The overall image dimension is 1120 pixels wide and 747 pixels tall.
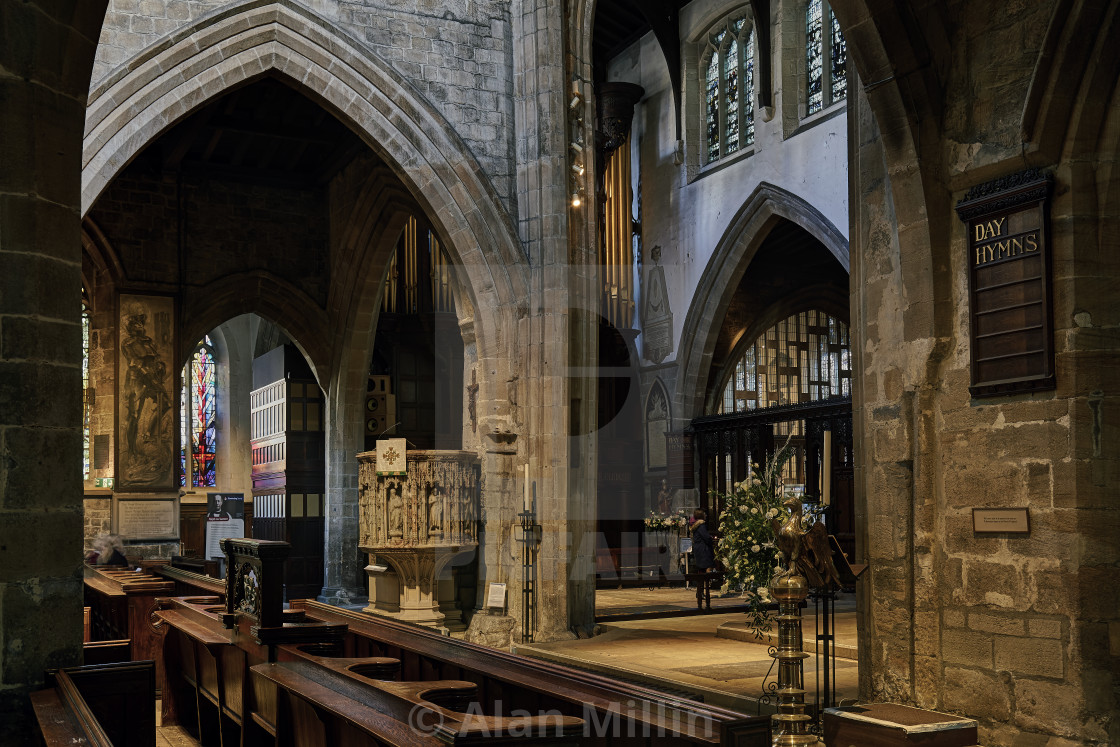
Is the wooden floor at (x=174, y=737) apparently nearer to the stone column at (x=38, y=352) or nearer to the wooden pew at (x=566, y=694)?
the wooden pew at (x=566, y=694)

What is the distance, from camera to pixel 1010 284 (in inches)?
180

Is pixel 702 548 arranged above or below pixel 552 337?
below

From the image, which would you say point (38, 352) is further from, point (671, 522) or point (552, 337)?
point (671, 522)

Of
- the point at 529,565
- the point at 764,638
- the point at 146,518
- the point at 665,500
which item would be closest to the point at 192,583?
the point at 529,565

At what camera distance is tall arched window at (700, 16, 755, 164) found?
1591 cm

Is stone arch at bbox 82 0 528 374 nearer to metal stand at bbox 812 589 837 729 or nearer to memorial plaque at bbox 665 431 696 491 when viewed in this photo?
metal stand at bbox 812 589 837 729

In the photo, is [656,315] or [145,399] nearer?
[145,399]

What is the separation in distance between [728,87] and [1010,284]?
40.9 feet

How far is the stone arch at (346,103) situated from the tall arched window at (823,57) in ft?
20.0

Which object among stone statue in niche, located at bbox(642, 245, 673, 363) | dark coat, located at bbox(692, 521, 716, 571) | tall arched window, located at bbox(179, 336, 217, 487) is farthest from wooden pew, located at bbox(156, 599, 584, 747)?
tall arched window, located at bbox(179, 336, 217, 487)

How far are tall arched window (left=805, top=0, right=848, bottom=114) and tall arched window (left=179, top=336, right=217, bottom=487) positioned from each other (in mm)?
10965

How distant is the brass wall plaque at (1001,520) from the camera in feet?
14.8

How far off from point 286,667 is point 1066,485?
3010mm

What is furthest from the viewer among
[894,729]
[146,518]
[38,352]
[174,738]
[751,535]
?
[146,518]
